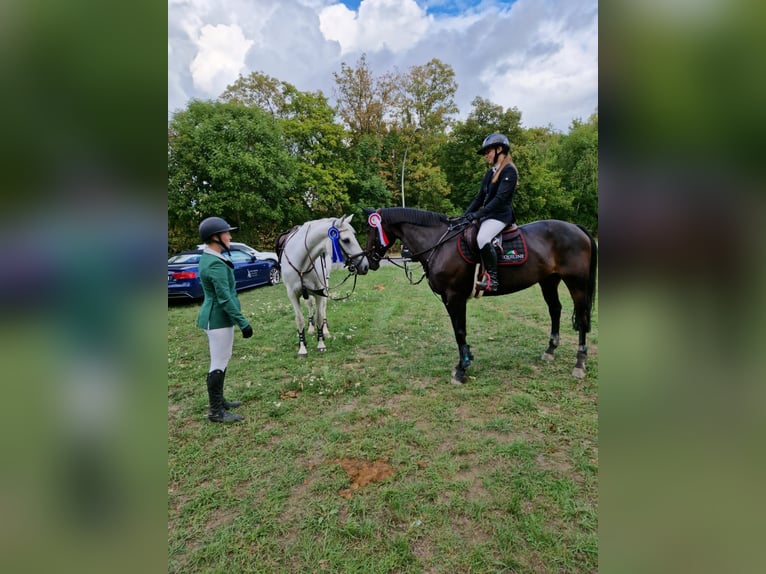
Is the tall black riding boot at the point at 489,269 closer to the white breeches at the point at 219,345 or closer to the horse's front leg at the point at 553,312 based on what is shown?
the horse's front leg at the point at 553,312

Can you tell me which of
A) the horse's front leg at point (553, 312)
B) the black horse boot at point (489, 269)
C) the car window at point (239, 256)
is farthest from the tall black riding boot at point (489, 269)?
the car window at point (239, 256)

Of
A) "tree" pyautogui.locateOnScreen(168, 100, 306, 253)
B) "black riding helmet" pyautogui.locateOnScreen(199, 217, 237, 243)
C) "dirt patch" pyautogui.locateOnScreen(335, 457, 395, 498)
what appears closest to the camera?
"dirt patch" pyautogui.locateOnScreen(335, 457, 395, 498)

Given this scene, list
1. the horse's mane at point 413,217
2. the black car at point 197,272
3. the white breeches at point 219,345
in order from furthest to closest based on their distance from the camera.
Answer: the black car at point 197,272 < the horse's mane at point 413,217 < the white breeches at point 219,345

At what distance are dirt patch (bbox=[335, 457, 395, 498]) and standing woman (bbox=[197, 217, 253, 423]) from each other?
59.4 inches

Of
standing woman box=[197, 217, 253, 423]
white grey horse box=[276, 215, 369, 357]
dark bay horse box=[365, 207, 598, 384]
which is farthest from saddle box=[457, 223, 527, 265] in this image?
standing woman box=[197, 217, 253, 423]

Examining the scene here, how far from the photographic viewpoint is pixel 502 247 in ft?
14.8

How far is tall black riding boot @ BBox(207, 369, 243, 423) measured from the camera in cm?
349

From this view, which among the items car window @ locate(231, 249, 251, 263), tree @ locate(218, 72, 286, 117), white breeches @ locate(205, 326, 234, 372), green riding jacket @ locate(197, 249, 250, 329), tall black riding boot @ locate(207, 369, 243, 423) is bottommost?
tall black riding boot @ locate(207, 369, 243, 423)

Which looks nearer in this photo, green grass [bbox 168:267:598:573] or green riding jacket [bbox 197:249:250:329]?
green grass [bbox 168:267:598:573]

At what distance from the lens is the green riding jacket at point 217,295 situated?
3248 mm

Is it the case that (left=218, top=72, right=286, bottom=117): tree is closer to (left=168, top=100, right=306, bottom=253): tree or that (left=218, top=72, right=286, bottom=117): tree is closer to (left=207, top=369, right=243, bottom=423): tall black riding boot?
(left=168, top=100, right=306, bottom=253): tree

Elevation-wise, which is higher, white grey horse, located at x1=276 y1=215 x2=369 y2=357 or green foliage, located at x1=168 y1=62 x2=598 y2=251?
green foliage, located at x1=168 y1=62 x2=598 y2=251

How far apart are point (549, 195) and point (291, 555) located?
28.9 meters
